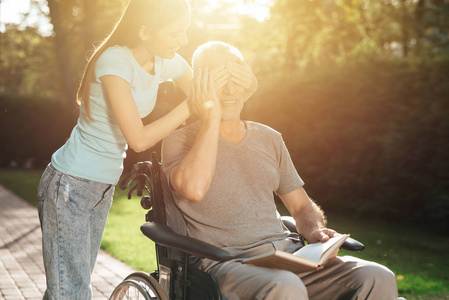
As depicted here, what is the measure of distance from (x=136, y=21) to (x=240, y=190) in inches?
36.8

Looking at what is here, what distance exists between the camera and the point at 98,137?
251 cm

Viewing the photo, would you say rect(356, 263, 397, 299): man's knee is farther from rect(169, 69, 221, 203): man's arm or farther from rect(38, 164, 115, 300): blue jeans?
rect(38, 164, 115, 300): blue jeans

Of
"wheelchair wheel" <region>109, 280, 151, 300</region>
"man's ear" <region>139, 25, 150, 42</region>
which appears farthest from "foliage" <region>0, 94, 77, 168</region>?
"man's ear" <region>139, 25, 150, 42</region>

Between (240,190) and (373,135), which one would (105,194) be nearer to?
(240,190)

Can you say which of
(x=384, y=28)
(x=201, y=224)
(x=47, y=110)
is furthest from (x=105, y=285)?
(x=384, y=28)

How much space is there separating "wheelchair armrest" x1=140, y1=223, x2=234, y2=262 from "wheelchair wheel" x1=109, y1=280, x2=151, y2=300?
290mm

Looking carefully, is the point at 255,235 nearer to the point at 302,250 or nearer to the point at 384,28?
the point at 302,250

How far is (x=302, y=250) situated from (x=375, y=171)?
234 inches

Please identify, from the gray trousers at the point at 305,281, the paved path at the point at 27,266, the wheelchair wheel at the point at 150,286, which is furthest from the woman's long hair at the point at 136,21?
the paved path at the point at 27,266

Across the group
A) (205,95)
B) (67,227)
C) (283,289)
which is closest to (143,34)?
(205,95)

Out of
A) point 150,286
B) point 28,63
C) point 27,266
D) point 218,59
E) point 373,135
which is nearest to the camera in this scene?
point 150,286

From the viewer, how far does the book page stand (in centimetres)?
252

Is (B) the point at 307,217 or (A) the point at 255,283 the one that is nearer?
(A) the point at 255,283

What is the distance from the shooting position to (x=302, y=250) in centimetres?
270
